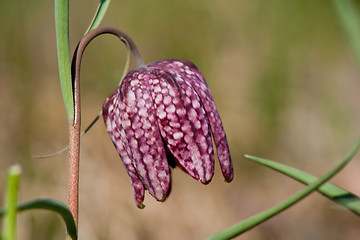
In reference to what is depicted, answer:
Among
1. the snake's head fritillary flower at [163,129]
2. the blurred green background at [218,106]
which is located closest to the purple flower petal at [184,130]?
the snake's head fritillary flower at [163,129]

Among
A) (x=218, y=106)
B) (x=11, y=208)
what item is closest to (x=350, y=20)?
(x=11, y=208)

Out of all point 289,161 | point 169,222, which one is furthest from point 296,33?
point 169,222

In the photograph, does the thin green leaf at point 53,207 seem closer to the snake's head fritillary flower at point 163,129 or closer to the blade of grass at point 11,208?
the blade of grass at point 11,208

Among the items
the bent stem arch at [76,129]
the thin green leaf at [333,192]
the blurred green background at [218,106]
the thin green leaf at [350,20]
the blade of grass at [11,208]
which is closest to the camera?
the blade of grass at [11,208]

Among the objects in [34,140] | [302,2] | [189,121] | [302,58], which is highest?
[189,121]

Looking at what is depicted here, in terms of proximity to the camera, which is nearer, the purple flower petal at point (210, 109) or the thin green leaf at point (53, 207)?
the thin green leaf at point (53, 207)

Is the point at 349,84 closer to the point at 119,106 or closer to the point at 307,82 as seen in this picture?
the point at 307,82

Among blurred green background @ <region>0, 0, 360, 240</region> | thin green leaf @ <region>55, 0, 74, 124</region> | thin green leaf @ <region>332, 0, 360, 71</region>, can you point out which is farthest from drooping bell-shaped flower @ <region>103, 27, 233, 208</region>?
blurred green background @ <region>0, 0, 360, 240</region>
